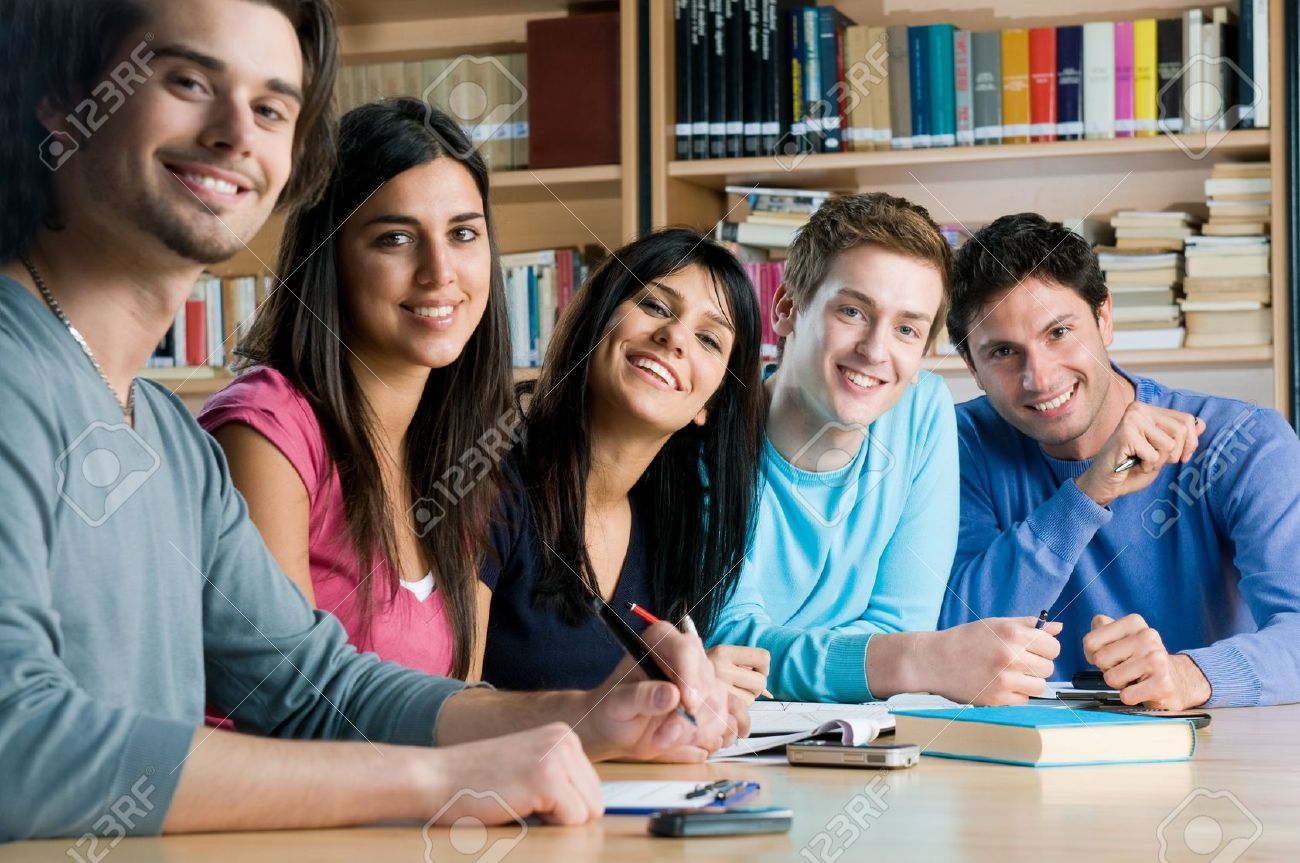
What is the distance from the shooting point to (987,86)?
3068 mm

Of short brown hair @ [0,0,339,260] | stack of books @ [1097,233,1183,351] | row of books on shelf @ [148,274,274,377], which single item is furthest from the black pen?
row of books on shelf @ [148,274,274,377]

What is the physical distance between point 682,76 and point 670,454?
1422 mm

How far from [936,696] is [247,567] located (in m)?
0.93

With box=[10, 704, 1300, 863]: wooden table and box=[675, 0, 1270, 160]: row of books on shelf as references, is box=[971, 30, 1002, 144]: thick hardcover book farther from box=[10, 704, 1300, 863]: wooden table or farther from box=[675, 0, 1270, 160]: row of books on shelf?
box=[10, 704, 1300, 863]: wooden table

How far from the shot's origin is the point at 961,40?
308cm

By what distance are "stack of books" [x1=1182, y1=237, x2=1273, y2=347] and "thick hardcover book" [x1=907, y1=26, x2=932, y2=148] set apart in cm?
61

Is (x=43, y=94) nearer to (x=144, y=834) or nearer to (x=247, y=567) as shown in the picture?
(x=247, y=567)

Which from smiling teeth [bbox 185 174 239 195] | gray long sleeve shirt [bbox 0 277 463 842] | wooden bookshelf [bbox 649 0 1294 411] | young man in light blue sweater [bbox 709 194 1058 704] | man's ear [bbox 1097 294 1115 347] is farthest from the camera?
wooden bookshelf [bbox 649 0 1294 411]

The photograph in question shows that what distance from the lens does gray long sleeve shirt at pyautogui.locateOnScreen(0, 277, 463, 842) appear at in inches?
31.4

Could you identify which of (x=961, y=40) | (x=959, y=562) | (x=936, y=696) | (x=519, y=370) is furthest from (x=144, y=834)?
(x=961, y=40)

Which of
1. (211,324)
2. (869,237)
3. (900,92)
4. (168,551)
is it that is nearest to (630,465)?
(869,237)

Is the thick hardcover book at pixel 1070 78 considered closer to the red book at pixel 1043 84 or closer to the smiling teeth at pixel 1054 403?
the red book at pixel 1043 84

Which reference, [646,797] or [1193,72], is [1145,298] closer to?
[1193,72]

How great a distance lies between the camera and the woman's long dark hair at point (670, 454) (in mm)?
1849
